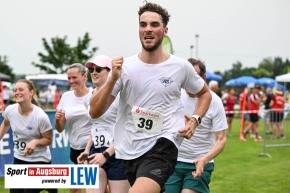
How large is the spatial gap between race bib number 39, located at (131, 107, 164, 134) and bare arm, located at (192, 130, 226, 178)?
2.81 feet

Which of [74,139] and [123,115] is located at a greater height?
[123,115]

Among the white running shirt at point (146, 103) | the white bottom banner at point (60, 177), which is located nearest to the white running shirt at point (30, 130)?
the white bottom banner at point (60, 177)

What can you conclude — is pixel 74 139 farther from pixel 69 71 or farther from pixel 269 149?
pixel 269 149

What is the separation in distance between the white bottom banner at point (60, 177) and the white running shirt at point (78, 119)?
74.0 inches

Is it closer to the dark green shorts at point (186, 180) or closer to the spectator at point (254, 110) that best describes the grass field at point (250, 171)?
the spectator at point (254, 110)

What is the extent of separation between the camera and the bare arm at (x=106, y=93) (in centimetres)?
393

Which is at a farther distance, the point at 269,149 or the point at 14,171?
the point at 269,149

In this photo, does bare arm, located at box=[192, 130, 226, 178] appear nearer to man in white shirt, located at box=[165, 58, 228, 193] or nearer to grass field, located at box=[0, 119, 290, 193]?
man in white shirt, located at box=[165, 58, 228, 193]

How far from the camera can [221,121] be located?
18.0 ft

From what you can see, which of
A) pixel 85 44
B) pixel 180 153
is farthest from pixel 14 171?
pixel 85 44

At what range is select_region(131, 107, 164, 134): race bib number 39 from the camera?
4.20m

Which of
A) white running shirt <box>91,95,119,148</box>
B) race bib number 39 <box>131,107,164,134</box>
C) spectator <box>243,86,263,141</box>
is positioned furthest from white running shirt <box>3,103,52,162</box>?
spectator <box>243,86,263,141</box>

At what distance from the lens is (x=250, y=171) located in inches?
465

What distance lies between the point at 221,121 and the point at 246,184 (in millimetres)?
4930
